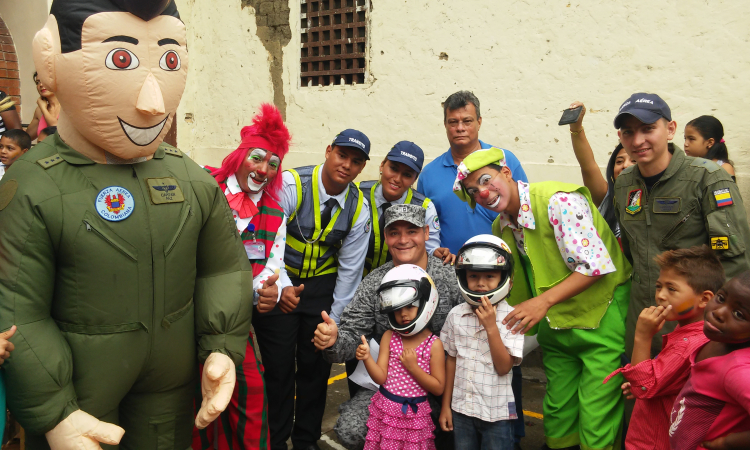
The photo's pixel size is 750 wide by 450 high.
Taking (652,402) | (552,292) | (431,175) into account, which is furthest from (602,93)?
(652,402)

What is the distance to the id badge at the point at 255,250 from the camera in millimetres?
3256

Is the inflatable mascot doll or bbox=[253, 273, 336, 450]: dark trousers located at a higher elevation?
the inflatable mascot doll

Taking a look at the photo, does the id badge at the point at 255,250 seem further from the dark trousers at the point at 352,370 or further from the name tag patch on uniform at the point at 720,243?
the name tag patch on uniform at the point at 720,243

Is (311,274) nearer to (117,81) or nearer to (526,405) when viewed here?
(117,81)

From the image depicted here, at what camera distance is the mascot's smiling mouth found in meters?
2.33

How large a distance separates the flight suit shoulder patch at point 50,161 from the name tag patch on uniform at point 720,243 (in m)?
2.85

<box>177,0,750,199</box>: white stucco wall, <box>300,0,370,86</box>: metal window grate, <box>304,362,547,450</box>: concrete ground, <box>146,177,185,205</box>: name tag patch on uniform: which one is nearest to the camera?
<box>146,177,185,205</box>: name tag patch on uniform

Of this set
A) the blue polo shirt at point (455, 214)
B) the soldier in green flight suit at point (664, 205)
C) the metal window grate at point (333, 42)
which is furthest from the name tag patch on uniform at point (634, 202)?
the metal window grate at point (333, 42)

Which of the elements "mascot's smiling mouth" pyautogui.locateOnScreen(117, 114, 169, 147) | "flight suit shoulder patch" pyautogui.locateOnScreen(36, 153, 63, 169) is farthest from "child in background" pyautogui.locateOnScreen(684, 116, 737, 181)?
"flight suit shoulder patch" pyautogui.locateOnScreen(36, 153, 63, 169)

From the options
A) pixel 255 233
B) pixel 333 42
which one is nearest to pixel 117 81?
pixel 255 233

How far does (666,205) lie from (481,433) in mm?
1441

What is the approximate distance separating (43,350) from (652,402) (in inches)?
99.0

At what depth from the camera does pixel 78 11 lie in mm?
2256

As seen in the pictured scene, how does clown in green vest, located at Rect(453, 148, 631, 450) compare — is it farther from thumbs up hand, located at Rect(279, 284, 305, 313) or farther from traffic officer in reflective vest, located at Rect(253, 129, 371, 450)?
thumbs up hand, located at Rect(279, 284, 305, 313)
